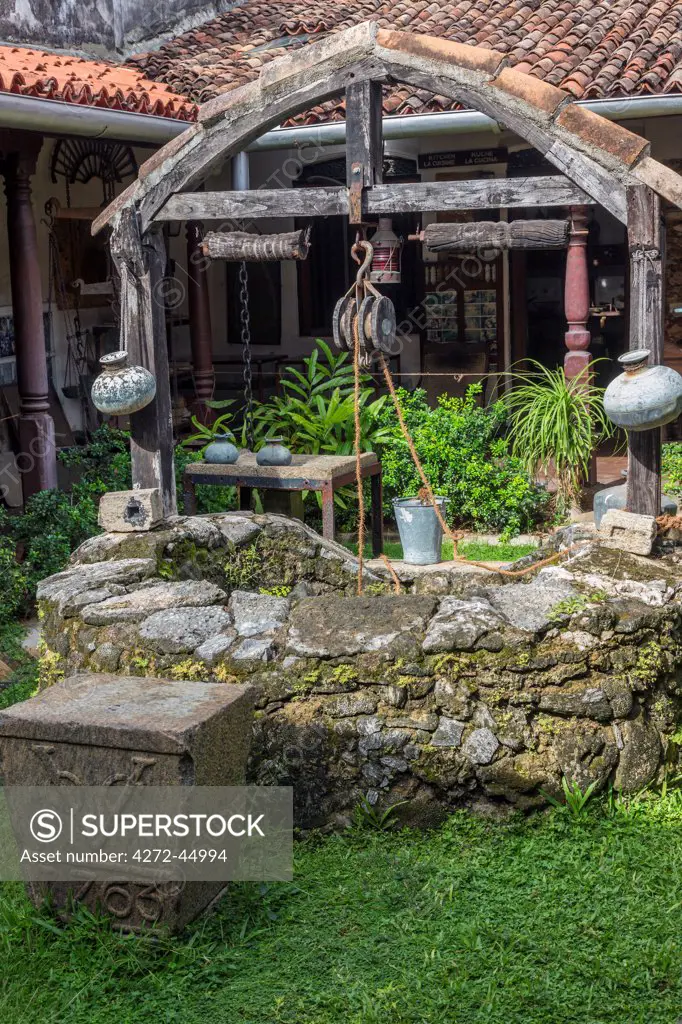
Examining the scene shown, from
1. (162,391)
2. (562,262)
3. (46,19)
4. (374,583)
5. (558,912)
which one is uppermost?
(46,19)

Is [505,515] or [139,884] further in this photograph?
[505,515]

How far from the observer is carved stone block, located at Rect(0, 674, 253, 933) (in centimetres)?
371

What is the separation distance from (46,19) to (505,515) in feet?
17.8

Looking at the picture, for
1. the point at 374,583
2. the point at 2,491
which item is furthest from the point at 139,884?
the point at 2,491

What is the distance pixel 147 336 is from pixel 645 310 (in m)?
2.43

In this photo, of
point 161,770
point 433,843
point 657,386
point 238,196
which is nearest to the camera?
point 161,770

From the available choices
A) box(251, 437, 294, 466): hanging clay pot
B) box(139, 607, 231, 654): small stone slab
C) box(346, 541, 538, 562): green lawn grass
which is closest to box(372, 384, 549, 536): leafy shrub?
box(346, 541, 538, 562): green lawn grass

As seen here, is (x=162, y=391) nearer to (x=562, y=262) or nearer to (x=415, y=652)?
(x=415, y=652)

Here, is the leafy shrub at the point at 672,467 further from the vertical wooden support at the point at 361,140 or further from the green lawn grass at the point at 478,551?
the vertical wooden support at the point at 361,140

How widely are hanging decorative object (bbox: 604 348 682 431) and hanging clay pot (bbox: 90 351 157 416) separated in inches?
87.8

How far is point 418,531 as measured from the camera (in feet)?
24.8

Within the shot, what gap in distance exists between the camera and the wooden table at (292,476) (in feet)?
25.0

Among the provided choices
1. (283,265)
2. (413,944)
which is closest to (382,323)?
(413,944)

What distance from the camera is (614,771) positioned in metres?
4.45
